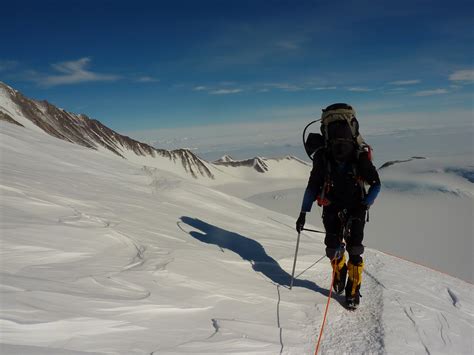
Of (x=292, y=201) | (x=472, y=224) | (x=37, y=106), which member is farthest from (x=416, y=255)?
(x=37, y=106)

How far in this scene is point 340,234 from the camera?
656 cm

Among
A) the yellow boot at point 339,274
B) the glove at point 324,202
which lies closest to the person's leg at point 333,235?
the yellow boot at point 339,274

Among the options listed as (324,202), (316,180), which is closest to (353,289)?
(324,202)

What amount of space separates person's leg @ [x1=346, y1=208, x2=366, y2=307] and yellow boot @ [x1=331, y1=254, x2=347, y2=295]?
1.43 feet

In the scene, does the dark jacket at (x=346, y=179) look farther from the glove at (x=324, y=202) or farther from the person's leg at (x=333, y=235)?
the person's leg at (x=333, y=235)

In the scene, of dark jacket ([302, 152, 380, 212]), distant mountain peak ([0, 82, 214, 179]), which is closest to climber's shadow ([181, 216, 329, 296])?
dark jacket ([302, 152, 380, 212])

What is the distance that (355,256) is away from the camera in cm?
631

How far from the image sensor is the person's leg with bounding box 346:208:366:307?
612 centimetres

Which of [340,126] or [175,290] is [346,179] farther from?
[175,290]

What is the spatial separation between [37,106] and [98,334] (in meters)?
143

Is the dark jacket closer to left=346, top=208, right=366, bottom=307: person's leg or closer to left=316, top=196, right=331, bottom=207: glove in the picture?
left=316, top=196, right=331, bottom=207: glove

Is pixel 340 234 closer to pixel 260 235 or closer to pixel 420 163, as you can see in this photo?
pixel 260 235

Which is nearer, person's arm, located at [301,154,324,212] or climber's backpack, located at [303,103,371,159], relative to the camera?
climber's backpack, located at [303,103,371,159]

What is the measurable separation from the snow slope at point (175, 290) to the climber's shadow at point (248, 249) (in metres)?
0.04
